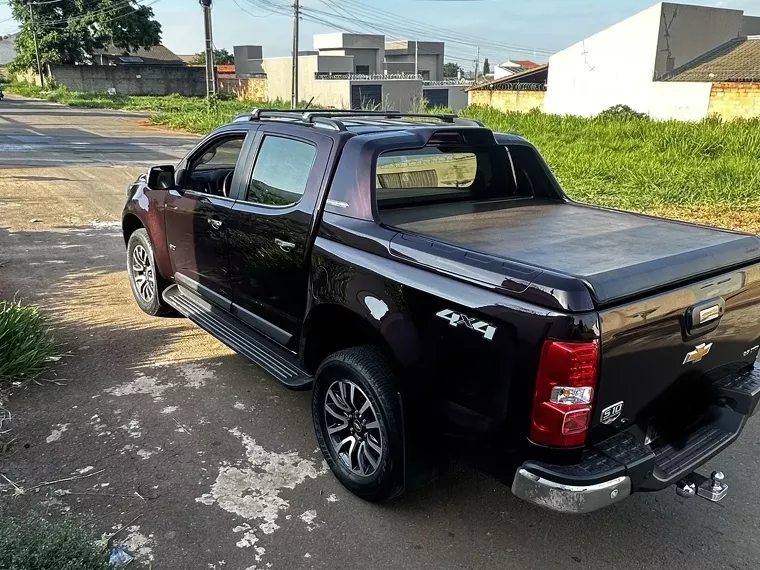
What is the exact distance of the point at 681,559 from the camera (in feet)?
9.39

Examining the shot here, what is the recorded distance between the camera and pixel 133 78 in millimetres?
58406

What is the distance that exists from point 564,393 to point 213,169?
3.60m

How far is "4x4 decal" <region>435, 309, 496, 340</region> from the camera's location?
2452 millimetres

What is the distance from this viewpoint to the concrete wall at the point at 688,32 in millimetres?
31672

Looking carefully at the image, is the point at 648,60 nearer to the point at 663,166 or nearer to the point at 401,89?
the point at 401,89

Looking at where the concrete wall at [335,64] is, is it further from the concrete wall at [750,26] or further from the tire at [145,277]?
the tire at [145,277]

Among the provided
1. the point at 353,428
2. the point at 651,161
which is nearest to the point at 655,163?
the point at 651,161

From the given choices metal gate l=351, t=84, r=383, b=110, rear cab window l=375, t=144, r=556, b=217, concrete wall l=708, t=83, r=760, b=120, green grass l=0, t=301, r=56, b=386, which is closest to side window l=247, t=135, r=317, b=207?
rear cab window l=375, t=144, r=556, b=217

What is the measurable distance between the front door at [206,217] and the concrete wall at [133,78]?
59.6 metres

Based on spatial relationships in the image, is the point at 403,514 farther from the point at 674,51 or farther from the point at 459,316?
the point at 674,51

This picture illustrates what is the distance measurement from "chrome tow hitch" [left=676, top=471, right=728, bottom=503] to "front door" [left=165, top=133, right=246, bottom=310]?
2937 millimetres

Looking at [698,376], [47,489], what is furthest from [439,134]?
[47,489]

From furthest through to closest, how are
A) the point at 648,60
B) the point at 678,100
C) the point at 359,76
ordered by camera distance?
the point at 359,76 < the point at 648,60 < the point at 678,100

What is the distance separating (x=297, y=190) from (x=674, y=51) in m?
34.2
